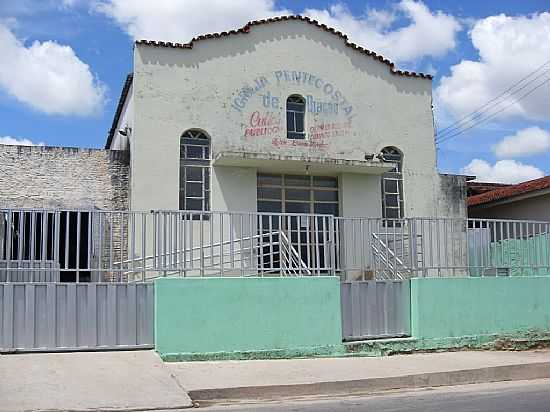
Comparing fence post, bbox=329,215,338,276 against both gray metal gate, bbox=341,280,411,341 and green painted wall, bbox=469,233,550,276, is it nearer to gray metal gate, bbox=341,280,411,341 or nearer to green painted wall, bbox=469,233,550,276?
gray metal gate, bbox=341,280,411,341

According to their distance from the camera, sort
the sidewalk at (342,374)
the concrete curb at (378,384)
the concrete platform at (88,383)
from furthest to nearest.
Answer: the sidewalk at (342,374) < the concrete curb at (378,384) < the concrete platform at (88,383)

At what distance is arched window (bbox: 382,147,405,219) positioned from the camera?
17.5 meters

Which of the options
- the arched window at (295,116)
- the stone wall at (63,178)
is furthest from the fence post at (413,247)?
the stone wall at (63,178)

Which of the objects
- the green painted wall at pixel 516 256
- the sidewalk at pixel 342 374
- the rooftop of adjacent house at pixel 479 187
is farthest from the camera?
the rooftop of adjacent house at pixel 479 187

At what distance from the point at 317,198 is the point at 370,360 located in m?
6.28

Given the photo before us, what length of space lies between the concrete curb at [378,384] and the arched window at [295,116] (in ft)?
26.3

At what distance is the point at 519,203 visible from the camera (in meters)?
19.3

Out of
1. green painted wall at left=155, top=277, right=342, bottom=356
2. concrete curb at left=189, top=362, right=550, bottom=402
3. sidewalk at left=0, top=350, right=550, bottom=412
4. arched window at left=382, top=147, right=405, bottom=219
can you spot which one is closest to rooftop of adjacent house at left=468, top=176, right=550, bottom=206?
arched window at left=382, top=147, right=405, bottom=219

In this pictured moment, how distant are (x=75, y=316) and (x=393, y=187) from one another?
9.76m

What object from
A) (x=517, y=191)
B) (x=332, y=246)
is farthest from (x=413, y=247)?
(x=517, y=191)

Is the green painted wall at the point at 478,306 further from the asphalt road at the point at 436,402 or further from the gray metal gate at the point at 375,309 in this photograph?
the asphalt road at the point at 436,402

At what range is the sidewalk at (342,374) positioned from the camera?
29.0ft

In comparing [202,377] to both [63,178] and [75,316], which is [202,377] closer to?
[75,316]

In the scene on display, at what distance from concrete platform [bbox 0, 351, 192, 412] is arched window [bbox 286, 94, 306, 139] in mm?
7937
